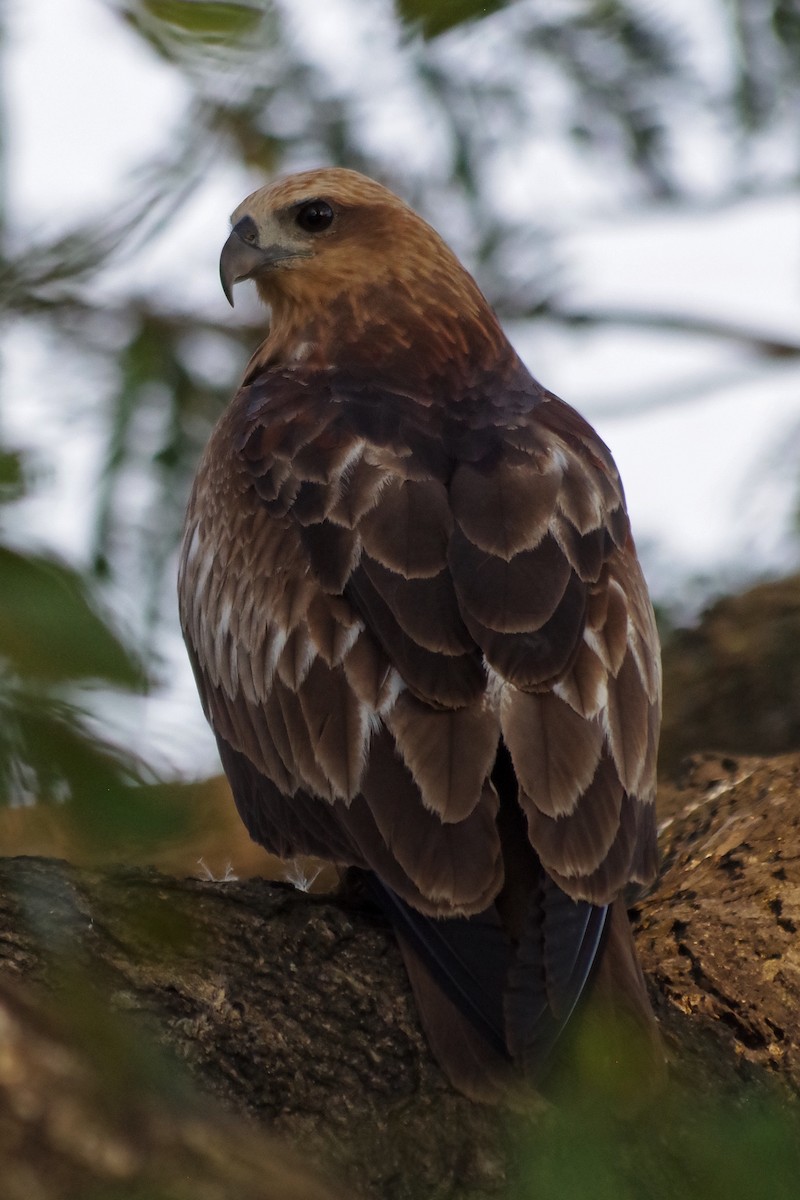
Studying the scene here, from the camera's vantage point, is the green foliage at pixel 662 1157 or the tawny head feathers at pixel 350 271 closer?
the green foliage at pixel 662 1157

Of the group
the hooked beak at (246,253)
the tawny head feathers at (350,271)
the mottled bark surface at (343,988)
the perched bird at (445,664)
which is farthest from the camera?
the tawny head feathers at (350,271)

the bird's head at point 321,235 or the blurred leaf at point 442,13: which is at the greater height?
the bird's head at point 321,235

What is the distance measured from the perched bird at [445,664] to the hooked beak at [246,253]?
0.21 ft

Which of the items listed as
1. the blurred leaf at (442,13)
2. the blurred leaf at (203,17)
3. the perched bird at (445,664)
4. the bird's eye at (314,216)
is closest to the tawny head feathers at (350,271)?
the bird's eye at (314,216)

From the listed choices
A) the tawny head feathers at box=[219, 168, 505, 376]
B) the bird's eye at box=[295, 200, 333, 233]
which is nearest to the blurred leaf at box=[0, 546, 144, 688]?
the tawny head feathers at box=[219, 168, 505, 376]

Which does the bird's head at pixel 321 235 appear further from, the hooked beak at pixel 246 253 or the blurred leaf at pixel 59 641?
the blurred leaf at pixel 59 641

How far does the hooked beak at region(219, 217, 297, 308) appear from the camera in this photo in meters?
5.91

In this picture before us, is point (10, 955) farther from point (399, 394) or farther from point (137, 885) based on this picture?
point (399, 394)

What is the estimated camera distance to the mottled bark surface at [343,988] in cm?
305

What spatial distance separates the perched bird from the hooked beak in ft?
0.21

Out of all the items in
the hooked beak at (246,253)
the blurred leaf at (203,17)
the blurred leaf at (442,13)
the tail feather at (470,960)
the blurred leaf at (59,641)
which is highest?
the hooked beak at (246,253)

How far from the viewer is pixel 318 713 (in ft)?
14.3

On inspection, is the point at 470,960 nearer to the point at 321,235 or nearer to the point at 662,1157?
the point at 662,1157

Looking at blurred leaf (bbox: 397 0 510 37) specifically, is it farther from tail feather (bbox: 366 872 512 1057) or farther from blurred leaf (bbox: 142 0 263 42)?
tail feather (bbox: 366 872 512 1057)
